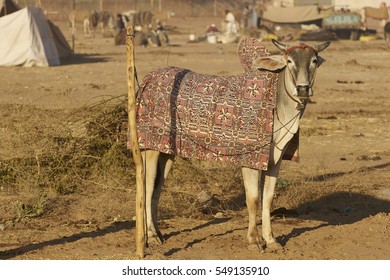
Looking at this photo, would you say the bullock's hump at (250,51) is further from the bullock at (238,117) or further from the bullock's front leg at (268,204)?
the bullock's front leg at (268,204)

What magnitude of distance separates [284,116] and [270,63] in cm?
49

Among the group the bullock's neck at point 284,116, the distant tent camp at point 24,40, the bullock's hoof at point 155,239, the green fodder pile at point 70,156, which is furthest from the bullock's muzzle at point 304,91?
the distant tent camp at point 24,40

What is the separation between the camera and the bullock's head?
25.8 ft

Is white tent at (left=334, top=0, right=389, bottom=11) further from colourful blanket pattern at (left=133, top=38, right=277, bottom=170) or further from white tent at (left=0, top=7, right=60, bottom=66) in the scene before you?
colourful blanket pattern at (left=133, top=38, right=277, bottom=170)

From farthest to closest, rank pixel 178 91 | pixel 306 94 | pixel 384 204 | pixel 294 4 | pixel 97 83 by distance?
pixel 294 4 < pixel 97 83 < pixel 384 204 < pixel 178 91 < pixel 306 94

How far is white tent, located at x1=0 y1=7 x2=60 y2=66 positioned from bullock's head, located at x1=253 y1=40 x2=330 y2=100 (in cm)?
2019

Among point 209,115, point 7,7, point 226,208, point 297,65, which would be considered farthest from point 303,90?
point 7,7

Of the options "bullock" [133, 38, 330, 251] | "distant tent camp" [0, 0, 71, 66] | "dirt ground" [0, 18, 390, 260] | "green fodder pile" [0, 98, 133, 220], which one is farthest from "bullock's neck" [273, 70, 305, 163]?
"distant tent camp" [0, 0, 71, 66]

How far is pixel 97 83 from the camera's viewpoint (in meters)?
23.0

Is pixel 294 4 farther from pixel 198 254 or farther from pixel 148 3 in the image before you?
pixel 198 254

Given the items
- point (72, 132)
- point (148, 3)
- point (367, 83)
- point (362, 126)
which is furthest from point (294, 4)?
point (72, 132)

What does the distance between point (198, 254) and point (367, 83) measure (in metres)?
16.8

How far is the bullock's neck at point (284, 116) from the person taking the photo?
8.20 meters

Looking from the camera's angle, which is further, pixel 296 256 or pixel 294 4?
pixel 294 4
